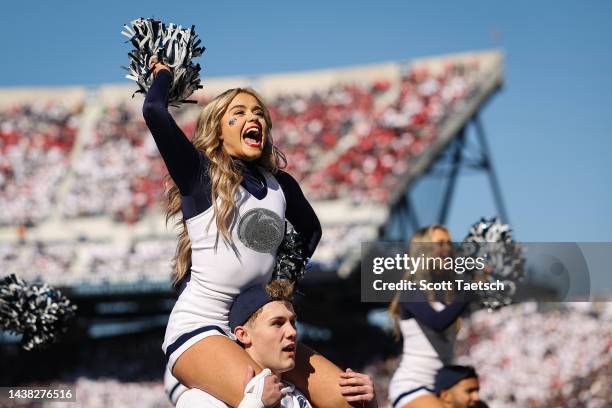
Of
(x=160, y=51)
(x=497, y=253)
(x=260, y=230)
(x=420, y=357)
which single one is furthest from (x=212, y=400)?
(x=497, y=253)

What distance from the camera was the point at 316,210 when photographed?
67.0ft

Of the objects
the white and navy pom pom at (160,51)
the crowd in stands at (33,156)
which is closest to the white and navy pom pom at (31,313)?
the white and navy pom pom at (160,51)

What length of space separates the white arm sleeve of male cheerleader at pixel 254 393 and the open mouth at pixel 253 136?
93 centimetres

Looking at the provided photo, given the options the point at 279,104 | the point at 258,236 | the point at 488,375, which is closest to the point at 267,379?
the point at 258,236

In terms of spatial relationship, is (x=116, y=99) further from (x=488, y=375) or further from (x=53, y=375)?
(x=488, y=375)

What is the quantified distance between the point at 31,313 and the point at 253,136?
1.92 metres

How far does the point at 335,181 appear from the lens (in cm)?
2108

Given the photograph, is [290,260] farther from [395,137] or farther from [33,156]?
[33,156]

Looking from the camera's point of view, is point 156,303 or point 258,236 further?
point 156,303

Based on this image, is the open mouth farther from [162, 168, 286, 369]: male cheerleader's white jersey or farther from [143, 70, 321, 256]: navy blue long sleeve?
[162, 168, 286, 369]: male cheerleader's white jersey

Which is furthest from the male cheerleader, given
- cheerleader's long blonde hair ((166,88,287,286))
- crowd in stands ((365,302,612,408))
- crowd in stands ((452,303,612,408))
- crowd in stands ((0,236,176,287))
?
crowd in stands ((0,236,176,287))

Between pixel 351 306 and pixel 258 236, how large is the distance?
16.3 m

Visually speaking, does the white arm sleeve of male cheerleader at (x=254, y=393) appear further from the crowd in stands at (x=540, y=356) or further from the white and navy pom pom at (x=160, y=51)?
the crowd in stands at (x=540, y=356)

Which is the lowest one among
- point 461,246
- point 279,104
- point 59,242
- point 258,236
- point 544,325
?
point 258,236
